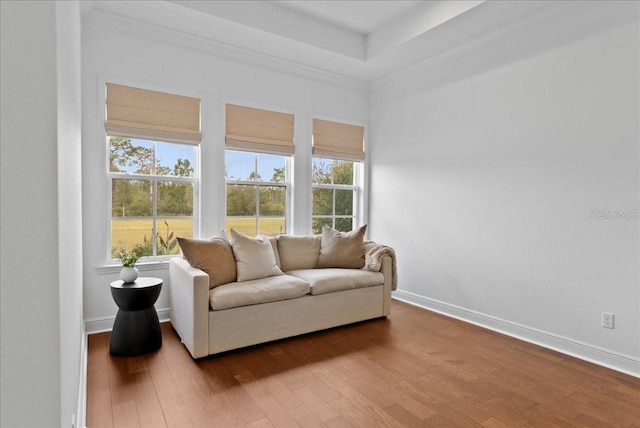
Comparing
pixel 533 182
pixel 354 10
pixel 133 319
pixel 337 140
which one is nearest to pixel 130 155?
pixel 133 319

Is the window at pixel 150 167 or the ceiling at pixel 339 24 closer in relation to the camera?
the ceiling at pixel 339 24

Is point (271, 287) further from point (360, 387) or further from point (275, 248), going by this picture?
point (360, 387)

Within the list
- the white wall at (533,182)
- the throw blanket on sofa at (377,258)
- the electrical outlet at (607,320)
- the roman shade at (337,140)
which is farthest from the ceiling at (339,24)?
the electrical outlet at (607,320)

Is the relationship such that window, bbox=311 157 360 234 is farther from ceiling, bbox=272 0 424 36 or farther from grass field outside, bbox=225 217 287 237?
ceiling, bbox=272 0 424 36

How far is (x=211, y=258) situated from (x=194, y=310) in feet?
1.69

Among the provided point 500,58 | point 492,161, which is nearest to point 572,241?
point 492,161

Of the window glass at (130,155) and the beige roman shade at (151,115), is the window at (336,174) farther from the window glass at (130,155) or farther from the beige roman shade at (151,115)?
the window glass at (130,155)

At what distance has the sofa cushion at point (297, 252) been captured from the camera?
3.83 m

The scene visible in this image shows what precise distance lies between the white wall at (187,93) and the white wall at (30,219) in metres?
2.75

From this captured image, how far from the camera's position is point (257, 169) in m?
4.23

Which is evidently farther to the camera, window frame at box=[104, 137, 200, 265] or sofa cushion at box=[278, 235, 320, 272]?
sofa cushion at box=[278, 235, 320, 272]

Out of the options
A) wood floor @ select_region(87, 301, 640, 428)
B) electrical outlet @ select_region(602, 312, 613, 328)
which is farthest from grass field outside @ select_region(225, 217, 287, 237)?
electrical outlet @ select_region(602, 312, 613, 328)

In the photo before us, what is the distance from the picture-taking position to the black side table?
9.10 ft

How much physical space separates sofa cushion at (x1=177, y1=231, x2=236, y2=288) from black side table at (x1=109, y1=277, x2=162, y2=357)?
0.37 m
